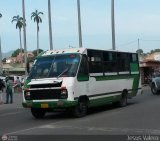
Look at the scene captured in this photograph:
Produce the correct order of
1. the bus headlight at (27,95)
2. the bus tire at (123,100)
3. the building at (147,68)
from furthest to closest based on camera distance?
1. the building at (147,68)
2. the bus tire at (123,100)
3. the bus headlight at (27,95)

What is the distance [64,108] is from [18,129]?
10.4 ft

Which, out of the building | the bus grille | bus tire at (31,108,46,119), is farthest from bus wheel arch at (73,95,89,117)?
the building

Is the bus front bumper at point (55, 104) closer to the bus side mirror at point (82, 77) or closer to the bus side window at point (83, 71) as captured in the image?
the bus side mirror at point (82, 77)

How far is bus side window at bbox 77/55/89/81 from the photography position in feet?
59.2

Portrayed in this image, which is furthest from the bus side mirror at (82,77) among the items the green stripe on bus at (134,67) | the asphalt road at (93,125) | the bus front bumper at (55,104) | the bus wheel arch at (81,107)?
the green stripe on bus at (134,67)

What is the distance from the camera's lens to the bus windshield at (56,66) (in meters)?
17.7

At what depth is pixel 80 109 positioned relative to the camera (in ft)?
59.1

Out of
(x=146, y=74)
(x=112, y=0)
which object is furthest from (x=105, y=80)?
(x=146, y=74)

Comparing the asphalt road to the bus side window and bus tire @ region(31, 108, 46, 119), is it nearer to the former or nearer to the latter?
bus tire @ region(31, 108, 46, 119)

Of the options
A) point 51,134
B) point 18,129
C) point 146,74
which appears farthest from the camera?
point 146,74

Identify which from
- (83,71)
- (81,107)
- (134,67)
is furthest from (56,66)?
(134,67)

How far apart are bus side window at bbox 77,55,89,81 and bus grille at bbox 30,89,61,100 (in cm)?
110

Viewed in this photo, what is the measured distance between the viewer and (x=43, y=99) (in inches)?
690

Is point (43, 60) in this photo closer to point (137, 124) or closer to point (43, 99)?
point (43, 99)
